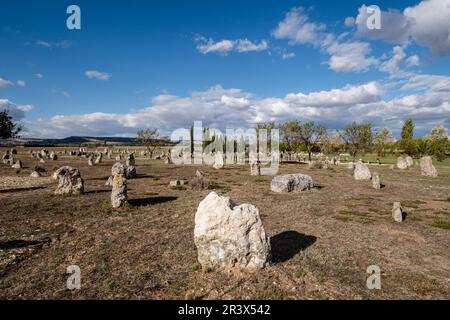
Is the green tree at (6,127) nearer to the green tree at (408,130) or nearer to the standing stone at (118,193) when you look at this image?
the standing stone at (118,193)

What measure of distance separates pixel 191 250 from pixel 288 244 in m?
4.21

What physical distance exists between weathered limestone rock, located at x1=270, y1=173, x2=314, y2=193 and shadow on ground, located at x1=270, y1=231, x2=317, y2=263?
1220 cm

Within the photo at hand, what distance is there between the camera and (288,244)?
12953mm

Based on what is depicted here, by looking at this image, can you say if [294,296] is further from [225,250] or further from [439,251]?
[439,251]

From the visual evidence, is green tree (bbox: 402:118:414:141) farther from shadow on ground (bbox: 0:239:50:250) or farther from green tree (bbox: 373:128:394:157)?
shadow on ground (bbox: 0:239:50:250)

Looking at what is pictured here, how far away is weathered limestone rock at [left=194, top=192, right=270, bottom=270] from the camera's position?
10039 millimetres

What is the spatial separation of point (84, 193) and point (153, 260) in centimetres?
1513

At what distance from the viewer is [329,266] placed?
10.7m

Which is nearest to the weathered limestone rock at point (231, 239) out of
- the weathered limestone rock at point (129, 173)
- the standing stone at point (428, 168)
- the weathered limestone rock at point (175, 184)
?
the weathered limestone rock at point (175, 184)

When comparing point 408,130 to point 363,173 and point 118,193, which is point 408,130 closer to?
point 363,173

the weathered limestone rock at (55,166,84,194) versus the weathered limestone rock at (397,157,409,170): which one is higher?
the weathered limestone rock at (55,166,84,194)

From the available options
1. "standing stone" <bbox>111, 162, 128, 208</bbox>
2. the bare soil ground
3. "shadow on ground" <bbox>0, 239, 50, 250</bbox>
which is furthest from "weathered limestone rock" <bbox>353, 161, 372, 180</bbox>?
"shadow on ground" <bbox>0, 239, 50, 250</bbox>
